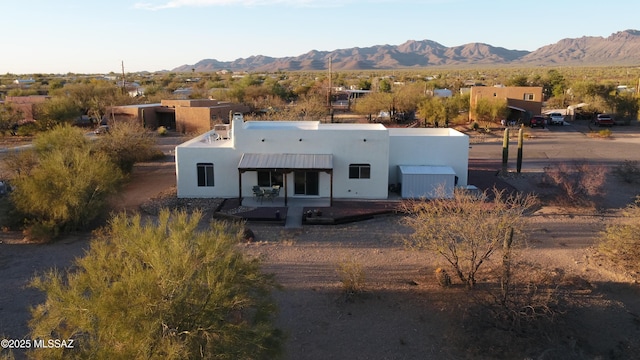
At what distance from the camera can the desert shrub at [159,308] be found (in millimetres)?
6887

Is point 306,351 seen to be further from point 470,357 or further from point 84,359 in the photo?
point 84,359

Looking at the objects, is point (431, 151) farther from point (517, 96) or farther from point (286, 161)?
point (517, 96)

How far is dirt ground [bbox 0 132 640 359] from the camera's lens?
10469 millimetres

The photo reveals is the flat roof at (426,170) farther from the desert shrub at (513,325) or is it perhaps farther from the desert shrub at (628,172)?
the desert shrub at (628,172)

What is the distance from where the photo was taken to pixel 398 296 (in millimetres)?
12680

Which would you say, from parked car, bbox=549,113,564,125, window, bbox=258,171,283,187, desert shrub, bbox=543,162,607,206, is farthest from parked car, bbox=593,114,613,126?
window, bbox=258,171,283,187

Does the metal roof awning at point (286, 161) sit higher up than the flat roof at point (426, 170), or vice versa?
the metal roof awning at point (286, 161)

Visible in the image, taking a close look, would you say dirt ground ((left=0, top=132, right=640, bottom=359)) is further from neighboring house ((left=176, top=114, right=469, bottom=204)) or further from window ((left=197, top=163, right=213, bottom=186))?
window ((left=197, top=163, right=213, bottom=186))

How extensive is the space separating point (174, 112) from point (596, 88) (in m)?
44.6

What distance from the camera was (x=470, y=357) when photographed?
1016 centimetres

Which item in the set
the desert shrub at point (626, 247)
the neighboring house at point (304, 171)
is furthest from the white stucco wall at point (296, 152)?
the desert shrub at point (626, 247)

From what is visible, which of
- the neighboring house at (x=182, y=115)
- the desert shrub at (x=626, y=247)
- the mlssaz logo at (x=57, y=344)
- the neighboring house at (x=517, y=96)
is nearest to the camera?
the mlssaz logo at (x=57, y=344)

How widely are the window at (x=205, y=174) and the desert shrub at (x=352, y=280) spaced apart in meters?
10.3

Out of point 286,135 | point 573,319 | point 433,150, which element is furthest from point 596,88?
point 573,319
